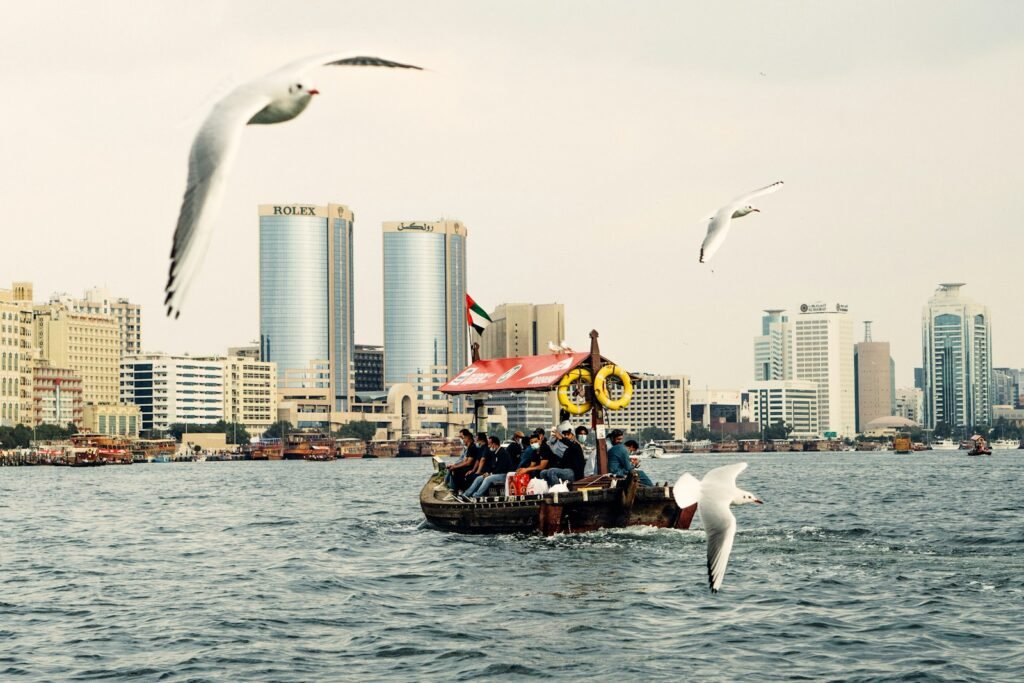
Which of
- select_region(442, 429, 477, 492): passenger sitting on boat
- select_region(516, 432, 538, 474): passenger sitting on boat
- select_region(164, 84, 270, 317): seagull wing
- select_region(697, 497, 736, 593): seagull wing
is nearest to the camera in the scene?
select_region(164, 84, 270, 317): seagull wing

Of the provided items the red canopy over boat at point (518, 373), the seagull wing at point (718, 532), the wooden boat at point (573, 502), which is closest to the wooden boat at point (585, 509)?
the wooden boat at point (573, 502)

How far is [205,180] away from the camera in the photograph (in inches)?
258

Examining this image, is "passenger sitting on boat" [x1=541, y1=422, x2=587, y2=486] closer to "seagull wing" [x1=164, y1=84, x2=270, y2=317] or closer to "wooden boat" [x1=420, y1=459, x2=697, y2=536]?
"wooden boat" [x1=420, y1=459, x2=697, y2=536]

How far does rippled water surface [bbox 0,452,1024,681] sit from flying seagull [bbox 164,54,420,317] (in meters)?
12.6

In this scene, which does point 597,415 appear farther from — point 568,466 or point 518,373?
point 518,373

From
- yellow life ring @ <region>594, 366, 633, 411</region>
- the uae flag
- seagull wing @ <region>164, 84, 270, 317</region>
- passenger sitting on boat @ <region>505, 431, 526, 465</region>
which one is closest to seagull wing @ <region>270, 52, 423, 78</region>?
seagull wing @ <region>164, 84, 270, 317</region>

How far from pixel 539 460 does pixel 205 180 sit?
90.8ft

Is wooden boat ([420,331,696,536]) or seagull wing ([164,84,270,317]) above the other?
seagull wing ([164,84,270,317])

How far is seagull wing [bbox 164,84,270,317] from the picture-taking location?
19.2 ft

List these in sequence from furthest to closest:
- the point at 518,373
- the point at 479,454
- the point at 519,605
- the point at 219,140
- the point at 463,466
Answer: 1. the point at 463,466
2. the point at 518,373
3. the point at 479,454
4. the point at 519,605
5. the point at 219,140

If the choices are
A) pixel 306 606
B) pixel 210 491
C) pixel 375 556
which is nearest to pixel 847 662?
pixel 306 606

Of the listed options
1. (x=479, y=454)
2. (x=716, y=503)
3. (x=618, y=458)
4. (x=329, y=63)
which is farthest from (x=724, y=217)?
(x=479, y=454)

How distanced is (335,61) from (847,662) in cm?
1416

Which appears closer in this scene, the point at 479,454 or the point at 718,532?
the point at 718,532
